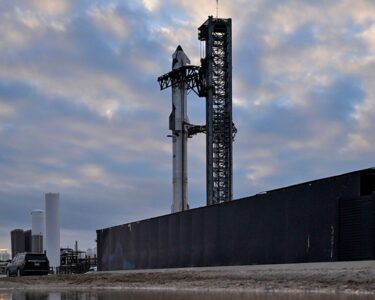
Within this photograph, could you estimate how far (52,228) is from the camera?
68.8 metres

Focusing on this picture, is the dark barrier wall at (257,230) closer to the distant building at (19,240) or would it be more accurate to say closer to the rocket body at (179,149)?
the rocket body at (179,149)

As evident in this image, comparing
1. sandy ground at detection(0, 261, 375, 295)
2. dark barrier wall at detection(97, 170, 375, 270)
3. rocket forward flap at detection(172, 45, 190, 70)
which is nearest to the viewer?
sandy ground at detection(0, 261, 375, 295)

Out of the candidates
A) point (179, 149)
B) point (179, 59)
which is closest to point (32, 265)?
point (179, 149)

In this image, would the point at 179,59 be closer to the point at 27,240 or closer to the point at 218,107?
the point at 218,107

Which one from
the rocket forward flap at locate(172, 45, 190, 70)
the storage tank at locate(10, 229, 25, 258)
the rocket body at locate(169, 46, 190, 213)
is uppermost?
the rocket forward flap at locate(172, 45, 190, 70)

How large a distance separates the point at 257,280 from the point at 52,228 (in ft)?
159

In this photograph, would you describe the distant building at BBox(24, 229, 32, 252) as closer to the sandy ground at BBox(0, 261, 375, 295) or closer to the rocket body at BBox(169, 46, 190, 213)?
the rocket body at BBox(169, 46, 190, 213)

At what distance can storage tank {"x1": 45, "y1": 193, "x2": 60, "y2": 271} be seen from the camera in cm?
6850

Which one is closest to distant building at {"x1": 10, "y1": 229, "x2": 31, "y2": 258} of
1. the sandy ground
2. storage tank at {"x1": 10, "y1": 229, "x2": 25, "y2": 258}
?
storage tank at {"x1": 10, "y1": 229, "x2": 25, "y2": 258}

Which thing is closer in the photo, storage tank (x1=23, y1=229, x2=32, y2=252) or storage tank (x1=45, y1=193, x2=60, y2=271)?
storage tank (x1=45, y1=193, x2=60, y2=271)

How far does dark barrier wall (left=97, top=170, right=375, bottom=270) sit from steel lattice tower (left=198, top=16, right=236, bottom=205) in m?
21.5

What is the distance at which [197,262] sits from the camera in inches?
1283

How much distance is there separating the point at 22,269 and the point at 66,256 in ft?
96.4

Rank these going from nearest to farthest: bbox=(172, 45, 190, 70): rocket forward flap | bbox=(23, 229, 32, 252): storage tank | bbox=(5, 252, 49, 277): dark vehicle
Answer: bbox=(5, 252, 49, 277): dark vehicle, bbox=(172, 45, 190, 70): rocket forward flap, bbox=(23, 229, 32, 252): storage tank
